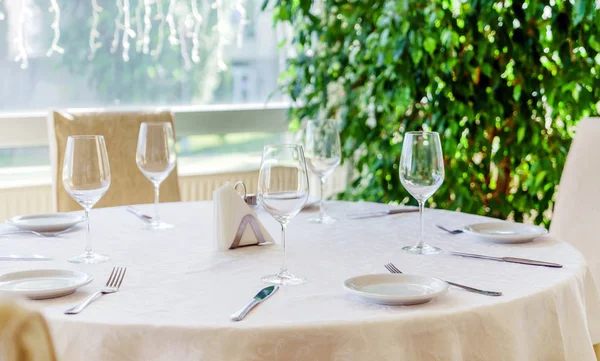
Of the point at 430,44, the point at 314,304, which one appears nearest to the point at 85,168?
the point at 314,304

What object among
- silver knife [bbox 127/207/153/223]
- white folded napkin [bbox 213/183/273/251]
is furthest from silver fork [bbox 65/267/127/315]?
silver knife [bbox 127/207/153/223]

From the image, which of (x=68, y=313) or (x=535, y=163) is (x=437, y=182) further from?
(x=535, y=163)

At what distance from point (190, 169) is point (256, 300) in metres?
2.62

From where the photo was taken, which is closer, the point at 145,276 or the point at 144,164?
the point at 145,276

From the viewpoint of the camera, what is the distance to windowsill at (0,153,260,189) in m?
3.19

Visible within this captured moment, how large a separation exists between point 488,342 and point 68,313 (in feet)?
1.89

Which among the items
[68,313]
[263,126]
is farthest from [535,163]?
[68,313]

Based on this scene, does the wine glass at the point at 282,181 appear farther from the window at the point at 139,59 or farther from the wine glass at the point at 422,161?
the window at the point at 139,59

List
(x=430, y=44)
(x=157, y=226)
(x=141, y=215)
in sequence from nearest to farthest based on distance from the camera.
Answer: (x=157, y=226) → (x=141, y=215) → (x=430, y=44)

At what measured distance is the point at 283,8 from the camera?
10.6ft

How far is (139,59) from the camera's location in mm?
3482

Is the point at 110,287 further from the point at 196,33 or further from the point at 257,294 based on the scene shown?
the point at 196,33

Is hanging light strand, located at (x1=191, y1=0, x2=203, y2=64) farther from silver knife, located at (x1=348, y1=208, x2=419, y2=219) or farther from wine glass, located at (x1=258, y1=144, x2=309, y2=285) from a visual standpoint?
wine glass, located at (x1=258, y1=144, x2=309, y2=285)


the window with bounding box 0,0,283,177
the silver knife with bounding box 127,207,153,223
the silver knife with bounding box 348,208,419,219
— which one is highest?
→ the window with bounding box 0,0,283,177
